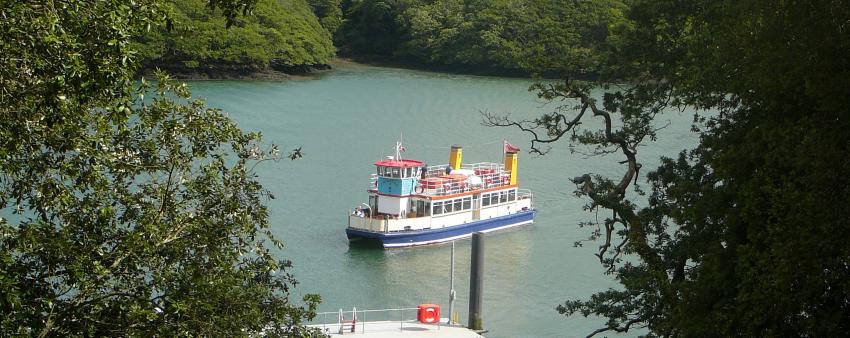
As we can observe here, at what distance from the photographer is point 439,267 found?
22.5 m

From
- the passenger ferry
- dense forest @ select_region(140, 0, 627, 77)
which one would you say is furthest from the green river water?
dense forest @ select_region(140, 0, 627, 77)

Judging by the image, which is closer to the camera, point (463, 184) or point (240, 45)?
point (463, 184)

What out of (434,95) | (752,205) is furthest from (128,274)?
(434,95)

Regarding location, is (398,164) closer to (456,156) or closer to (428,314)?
(456,156)

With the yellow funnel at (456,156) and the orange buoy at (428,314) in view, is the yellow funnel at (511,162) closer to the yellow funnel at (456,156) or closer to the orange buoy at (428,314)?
the yellow funnel at (456,156)

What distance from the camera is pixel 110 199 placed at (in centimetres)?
664

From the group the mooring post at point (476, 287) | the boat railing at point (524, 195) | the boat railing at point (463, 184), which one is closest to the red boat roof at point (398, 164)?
the boat railing at point (463, 184)

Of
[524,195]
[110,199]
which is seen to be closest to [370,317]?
[524,195]

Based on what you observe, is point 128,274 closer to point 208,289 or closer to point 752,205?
point 208,289

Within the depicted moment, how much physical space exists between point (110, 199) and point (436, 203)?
18.5 m

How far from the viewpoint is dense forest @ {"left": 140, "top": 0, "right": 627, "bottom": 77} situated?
45156 mm

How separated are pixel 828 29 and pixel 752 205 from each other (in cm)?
131

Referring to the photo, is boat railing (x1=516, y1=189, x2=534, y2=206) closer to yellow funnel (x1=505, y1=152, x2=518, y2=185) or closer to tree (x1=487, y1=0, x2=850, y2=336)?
yellow funnel (x1=505, y1=152, x2=518, y2=185)

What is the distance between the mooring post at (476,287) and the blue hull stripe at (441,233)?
5.89 metres
